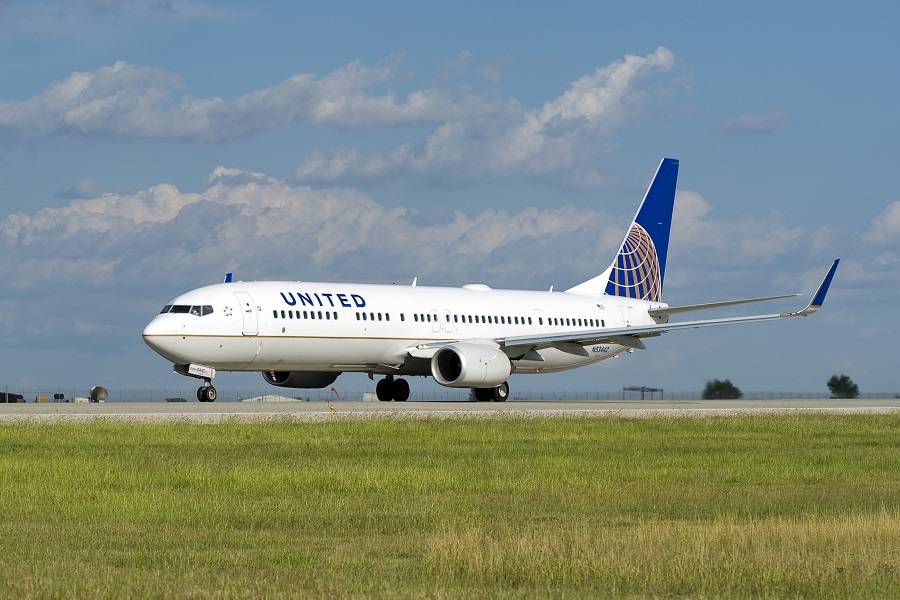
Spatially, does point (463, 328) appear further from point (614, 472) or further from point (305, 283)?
point (614, 472)

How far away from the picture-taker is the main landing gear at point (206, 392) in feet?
157

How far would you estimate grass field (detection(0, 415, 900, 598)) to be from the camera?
41.1ft

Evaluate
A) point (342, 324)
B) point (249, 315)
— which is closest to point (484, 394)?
point (342, 324)

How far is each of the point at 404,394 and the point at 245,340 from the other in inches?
415

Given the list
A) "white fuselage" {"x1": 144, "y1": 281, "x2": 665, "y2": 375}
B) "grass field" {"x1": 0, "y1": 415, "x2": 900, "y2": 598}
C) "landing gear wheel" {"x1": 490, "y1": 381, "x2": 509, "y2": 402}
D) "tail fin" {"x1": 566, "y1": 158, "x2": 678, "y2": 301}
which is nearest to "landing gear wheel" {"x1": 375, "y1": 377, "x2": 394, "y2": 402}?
"white fuselage" {"x1": 144, "y1": 281, "x2": 665, "y2": 375}

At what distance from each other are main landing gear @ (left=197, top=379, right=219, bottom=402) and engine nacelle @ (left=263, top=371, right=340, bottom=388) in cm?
512

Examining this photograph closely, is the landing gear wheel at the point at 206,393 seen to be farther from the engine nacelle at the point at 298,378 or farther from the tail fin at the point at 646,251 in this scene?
the tail fin at the point at 646,251

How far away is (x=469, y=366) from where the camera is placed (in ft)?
165

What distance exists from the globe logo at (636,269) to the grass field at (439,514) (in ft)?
109

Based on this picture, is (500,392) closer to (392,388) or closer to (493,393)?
(493,393)

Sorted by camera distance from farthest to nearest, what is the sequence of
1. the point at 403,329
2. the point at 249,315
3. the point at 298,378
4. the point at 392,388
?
the point at 392,388, the point at 298,378, the point at 403,329, the point at 249,315

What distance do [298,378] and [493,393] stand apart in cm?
733

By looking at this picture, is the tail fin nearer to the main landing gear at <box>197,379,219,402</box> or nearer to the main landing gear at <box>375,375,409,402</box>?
the main landing gear at <box>375,375,409,402</box>

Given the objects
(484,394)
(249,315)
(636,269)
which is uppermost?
(636,269)
